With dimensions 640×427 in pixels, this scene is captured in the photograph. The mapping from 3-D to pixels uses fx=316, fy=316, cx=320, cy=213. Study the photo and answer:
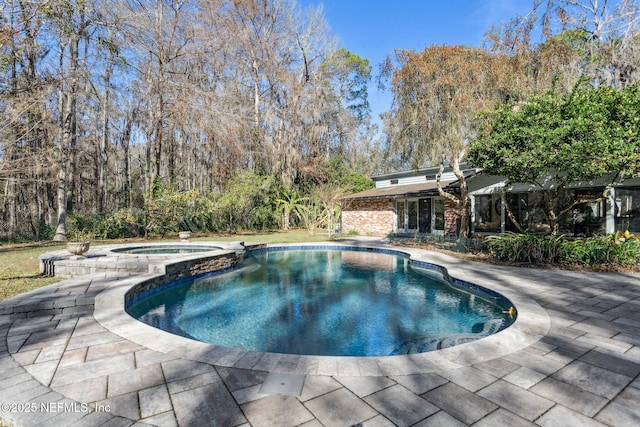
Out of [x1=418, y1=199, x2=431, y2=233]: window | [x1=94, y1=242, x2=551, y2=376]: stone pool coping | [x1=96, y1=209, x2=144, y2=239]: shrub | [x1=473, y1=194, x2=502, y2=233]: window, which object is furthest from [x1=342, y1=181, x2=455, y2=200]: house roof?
[x1=96, y1=209, x2=144, y2=239]: shrub

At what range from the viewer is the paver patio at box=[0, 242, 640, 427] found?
2102 mm

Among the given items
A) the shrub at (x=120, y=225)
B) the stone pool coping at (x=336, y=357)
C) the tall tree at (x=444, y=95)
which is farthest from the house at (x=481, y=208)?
the shrub at (x=120, y=225)

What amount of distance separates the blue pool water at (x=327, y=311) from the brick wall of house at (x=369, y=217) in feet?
27.3

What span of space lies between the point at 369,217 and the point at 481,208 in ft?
21.2

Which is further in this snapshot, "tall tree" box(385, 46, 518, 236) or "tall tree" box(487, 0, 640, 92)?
"tall tree" box(487, 0, 640, 92)

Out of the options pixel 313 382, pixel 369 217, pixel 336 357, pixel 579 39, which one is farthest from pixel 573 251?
pixel 579 39

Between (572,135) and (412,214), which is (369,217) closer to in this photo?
(412,214)

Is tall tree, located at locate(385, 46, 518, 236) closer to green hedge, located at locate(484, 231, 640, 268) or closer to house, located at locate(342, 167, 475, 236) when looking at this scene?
house, located at locate(342, 167, 475, 236)

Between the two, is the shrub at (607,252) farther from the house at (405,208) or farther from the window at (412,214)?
the window at (412,214)

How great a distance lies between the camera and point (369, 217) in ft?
59.3

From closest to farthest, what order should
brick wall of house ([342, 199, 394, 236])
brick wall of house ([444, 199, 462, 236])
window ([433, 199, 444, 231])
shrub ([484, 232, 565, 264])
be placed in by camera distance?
1. shrub ([484, 232, 565, 264])
2. brick wall of house ([444, 199, 462, 236])
3. window ([433, 199, 444, 231])
4. brick wall of house ([342, 199, 394, 236])

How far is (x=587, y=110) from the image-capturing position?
23.3 feet

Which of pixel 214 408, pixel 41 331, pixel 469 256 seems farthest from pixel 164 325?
pixel 469 256

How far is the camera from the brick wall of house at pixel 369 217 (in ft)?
56.7
